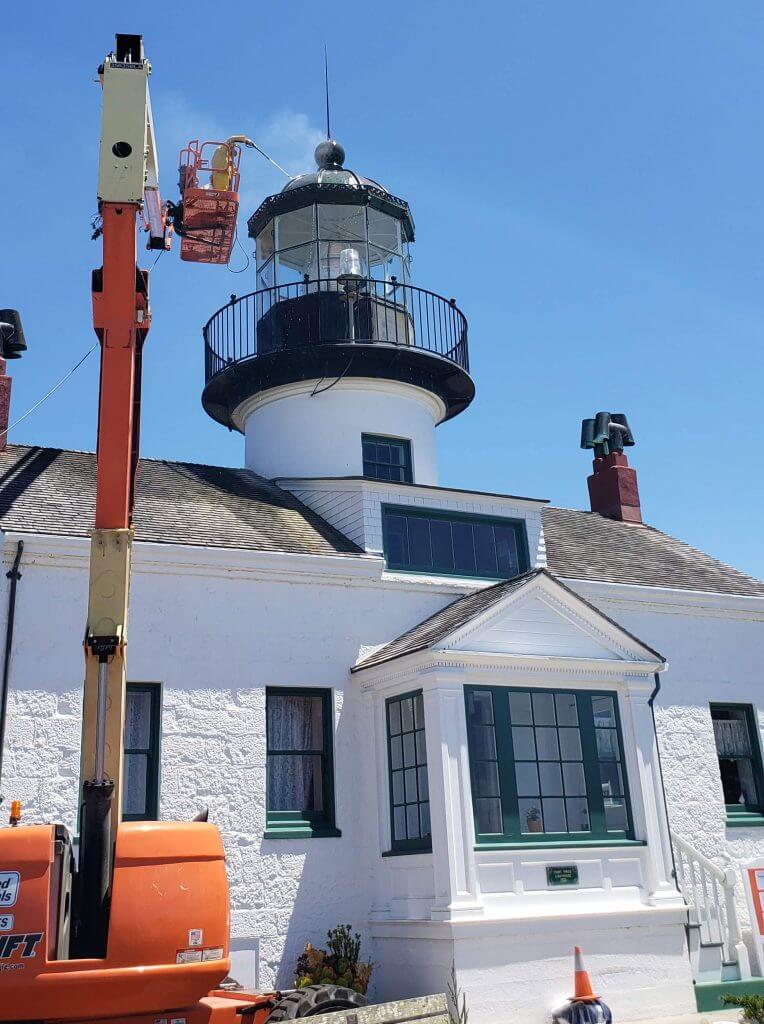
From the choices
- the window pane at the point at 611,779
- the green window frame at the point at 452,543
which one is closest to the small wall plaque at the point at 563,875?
the window pane at the point at 611,779

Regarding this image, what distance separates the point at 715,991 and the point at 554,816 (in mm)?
3072

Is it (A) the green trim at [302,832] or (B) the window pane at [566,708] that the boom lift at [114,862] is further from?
(B) the window pane at [566,708]

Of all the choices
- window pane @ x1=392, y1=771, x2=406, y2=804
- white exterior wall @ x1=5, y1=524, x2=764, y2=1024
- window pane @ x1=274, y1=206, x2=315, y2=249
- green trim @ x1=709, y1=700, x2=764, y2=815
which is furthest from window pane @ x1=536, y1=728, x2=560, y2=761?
window pane @ x1=274, y1=206, x2=315, y2=249


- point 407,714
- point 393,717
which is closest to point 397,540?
point 393,717

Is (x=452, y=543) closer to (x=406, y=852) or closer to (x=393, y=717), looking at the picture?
(x=393, y=717)

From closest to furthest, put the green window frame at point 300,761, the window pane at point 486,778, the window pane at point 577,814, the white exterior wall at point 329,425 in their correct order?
the window pane at point 486,778
the window pane at point 577,814
the green window frame at point 300,761
the white exterior wall at point 329,425

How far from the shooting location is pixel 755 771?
1770cm

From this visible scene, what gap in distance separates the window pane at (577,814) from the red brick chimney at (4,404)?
9854 mm

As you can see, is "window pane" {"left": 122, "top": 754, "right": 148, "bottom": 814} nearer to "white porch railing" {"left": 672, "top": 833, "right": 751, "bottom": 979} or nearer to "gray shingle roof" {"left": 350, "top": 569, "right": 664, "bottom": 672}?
"gray shingle roof" {"left": 350, "top": 569, "right": 664, "bottom": 672}

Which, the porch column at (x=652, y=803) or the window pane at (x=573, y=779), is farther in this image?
the window pane at (x=573, y=779)

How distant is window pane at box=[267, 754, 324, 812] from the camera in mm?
14539

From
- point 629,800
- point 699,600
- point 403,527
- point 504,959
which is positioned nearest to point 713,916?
point 629,800

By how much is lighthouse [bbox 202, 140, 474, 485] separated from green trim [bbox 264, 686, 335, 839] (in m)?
4.93

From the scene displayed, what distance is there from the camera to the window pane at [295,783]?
14.5 m
